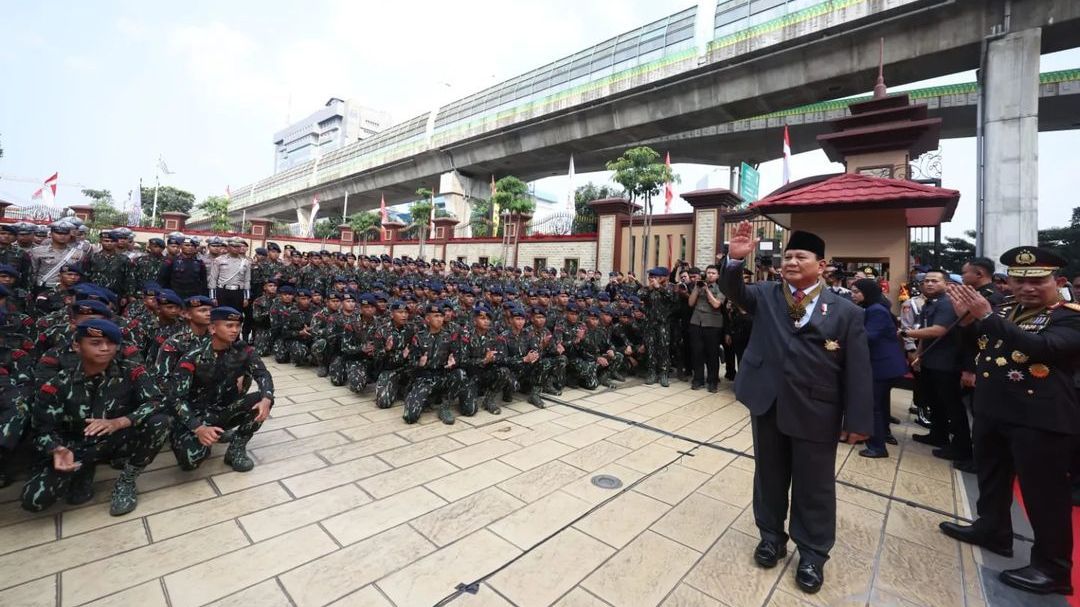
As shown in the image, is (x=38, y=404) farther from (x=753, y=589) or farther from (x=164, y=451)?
(x=753, y=589)

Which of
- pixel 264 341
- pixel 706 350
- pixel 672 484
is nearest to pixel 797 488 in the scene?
pixel 672 484

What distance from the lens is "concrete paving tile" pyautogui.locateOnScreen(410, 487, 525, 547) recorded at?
2.65 m

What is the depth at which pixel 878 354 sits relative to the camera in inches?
169

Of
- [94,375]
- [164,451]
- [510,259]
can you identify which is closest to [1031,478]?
[94,375]

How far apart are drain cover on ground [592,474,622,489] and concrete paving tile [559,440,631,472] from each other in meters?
0.16

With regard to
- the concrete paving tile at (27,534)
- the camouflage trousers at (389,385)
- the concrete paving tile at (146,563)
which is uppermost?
the camouflage trousers at (389,385)

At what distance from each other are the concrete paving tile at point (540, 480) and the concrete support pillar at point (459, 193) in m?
24.3

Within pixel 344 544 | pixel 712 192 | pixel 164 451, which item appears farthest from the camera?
pixel 712 192

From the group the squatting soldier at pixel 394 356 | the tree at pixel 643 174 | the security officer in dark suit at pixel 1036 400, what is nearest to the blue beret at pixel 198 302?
Answer: the squatting soldier at pixel 394 356

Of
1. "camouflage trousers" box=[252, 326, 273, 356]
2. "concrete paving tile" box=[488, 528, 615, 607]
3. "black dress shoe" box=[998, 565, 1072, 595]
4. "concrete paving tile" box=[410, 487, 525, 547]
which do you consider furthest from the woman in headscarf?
"camouflage trousers" box=[252, 326, 273, 356]

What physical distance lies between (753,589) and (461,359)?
3507mm

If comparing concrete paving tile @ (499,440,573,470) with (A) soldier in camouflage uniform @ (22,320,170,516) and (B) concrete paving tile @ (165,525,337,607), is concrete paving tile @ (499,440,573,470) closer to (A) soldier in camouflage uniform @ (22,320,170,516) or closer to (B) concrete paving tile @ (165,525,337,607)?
(B) concrete paving tile @ (165,525,337,607)

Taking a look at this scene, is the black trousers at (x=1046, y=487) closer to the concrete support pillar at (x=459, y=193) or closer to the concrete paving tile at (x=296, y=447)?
the concrete paving tile at (x=296, y=447)

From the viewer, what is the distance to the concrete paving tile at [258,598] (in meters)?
2.01
